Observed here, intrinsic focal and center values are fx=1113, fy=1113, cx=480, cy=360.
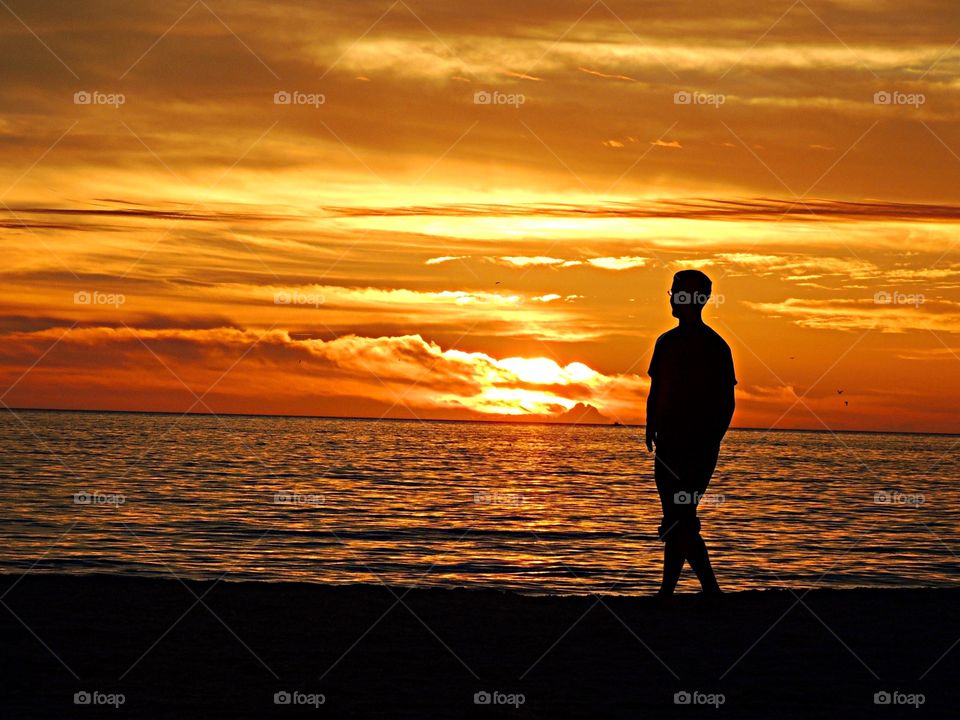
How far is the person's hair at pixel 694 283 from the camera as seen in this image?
962 cm

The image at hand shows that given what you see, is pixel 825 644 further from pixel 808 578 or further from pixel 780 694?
pixel 808 578

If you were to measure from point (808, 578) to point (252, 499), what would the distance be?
72.4ft

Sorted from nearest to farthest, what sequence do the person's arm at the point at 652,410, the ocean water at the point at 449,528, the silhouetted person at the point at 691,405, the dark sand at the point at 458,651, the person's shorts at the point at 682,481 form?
1. the dark sand at the point at 458,651
2. the person's shorts at the point at 682,481
3. the silhouetted person at the point at 691,405
4. the person's arm at the point at 652,410
5. the ocean water at the point at 449,528

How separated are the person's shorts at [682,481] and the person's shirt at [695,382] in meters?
0.12

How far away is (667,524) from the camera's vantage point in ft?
31.7

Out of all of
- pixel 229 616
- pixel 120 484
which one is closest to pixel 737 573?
pixel 229 616

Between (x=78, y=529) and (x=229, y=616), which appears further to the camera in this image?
(x=78, y=529)

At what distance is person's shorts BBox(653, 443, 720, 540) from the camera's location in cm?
954

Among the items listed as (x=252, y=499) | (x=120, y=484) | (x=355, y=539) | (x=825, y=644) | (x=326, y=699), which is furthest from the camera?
(x=120, y=484)

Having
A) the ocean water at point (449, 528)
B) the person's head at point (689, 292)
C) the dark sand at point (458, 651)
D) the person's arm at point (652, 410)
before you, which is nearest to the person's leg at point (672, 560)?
the dark sand at point (458, 651)

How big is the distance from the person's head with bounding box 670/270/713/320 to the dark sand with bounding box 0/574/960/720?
2.63 m

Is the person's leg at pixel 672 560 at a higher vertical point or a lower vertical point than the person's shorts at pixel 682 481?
lower

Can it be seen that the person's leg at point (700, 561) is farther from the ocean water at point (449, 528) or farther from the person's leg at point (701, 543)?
the ocean water at point (449, 528)

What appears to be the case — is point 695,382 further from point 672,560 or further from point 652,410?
point 672,560
